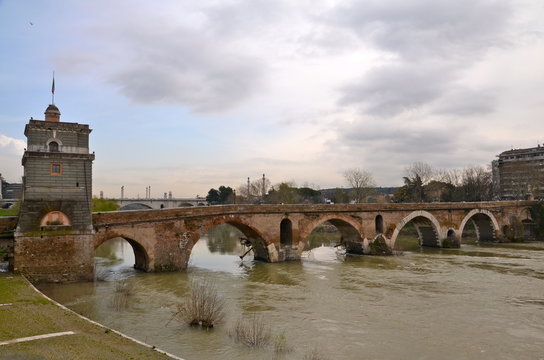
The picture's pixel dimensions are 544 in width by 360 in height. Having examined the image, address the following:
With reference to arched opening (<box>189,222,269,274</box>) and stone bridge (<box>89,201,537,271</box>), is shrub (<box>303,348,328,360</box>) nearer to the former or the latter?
stone bridge (<box>89,201,537,271</box>)

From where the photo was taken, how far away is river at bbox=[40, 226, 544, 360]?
10.9 metres

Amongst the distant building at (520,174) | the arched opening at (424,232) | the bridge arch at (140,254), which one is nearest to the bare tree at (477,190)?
the distant building at (520,174)

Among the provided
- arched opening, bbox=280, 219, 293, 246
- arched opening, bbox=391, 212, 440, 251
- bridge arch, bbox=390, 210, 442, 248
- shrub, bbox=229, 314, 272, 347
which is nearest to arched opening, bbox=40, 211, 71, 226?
shrub, bbox=229, 314, 272, 347

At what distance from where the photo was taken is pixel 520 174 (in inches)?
2470

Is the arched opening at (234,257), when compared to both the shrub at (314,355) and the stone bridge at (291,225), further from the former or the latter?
the shrub at (314,355)

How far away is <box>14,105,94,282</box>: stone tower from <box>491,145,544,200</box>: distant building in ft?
187

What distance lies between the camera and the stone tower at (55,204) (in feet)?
56.4

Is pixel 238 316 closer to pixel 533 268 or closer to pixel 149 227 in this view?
pixel 149 227

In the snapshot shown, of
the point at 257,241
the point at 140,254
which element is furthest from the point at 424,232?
the point at 140,254

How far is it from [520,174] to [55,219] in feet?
214

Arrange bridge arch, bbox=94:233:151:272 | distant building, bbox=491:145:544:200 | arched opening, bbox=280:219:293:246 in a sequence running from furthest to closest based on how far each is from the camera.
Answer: distant building, bbox=491:145:544:200
arched opening, bbox=280:219:293:246
bridge arch, bbox=94:233:151:272

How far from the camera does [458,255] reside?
98.9 feet

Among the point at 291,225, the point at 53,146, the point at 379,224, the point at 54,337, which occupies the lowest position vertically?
the point at 54,337

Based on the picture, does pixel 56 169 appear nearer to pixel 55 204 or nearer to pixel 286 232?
pixel 55 204
